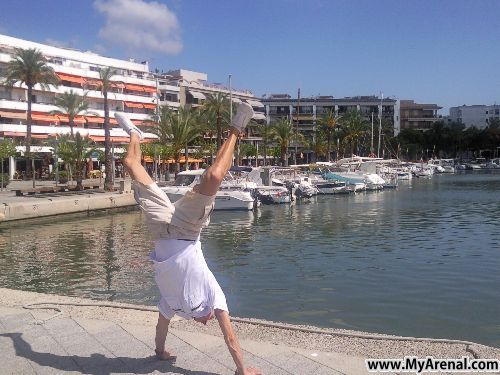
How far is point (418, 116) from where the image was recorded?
533 ft

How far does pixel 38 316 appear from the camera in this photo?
8.16m

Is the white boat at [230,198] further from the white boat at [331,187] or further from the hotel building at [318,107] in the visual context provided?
the hotel building at [318,107]

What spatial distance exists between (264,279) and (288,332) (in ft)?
28.6

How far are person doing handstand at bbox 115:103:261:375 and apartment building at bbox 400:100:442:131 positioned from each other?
531 feet

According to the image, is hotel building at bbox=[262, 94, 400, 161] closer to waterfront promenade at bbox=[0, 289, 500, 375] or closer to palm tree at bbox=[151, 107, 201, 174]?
palm tree at bbox=[151, 107, 201, 174]

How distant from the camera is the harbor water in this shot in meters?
12.3

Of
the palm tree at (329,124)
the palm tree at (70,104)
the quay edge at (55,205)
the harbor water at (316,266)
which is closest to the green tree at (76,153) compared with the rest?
the quay edge at (55,205)

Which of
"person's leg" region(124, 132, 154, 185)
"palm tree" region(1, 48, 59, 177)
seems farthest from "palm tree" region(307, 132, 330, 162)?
"person's leg" region(124, 132, 154, 185)

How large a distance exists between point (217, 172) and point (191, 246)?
823 millimetres

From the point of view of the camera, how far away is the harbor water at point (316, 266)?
12.3m

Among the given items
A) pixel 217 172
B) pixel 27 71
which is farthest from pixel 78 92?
pixel 217 172

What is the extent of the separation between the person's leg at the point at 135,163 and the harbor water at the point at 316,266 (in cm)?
630

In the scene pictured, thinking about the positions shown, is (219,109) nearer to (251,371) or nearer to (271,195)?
(271,195)

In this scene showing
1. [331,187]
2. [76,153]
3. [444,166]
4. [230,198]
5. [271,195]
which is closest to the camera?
[230,198]
